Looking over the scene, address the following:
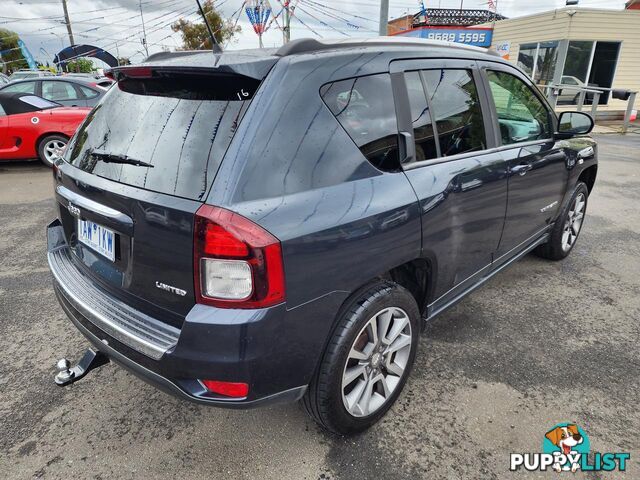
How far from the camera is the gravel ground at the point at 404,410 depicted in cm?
209

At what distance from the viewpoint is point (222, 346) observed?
165 centimetres

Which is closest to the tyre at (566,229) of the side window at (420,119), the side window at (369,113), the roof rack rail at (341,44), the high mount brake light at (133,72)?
the roof rack rail at (341,44)

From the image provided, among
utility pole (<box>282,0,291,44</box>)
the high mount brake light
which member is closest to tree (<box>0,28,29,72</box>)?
utility pole (<box>282,0,291,44</box>)

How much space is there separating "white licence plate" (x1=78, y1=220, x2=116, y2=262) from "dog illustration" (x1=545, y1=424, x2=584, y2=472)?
227cm

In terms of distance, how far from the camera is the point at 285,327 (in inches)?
67.3

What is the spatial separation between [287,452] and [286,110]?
1.57 m

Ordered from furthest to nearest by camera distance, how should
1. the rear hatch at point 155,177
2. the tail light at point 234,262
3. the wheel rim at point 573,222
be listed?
the wheel rim at point 573,222 → the rear hatch at point 155,177 → the tail light at point 234,262

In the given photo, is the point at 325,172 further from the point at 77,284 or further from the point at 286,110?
the point at 77,284

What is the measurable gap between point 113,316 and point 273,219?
0.90m

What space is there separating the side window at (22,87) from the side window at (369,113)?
8.44 meters

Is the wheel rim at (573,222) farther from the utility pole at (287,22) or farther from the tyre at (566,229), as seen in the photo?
the utility pole at (287,22)

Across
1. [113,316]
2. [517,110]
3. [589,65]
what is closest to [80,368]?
[113,316]

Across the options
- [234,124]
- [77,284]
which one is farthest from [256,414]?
[234,124]

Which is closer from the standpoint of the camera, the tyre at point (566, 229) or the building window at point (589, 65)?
the tyre at point (566, 229)
